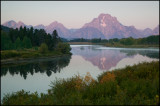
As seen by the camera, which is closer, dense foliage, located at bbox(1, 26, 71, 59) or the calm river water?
the calm river water

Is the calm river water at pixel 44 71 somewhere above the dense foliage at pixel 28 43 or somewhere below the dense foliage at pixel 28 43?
below

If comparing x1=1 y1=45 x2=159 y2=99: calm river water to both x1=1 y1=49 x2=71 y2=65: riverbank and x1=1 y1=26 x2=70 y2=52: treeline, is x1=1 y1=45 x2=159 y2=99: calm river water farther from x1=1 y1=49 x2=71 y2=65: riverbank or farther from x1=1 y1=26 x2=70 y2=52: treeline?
x1=1 y1=26 x2=70 y2=52: treeline

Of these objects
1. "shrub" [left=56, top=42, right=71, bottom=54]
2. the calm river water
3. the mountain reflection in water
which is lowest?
the calm river water

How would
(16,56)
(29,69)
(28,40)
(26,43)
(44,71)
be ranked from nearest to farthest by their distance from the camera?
(44,71)
(29,69)
(16,56)
(26,43)
(28,40)

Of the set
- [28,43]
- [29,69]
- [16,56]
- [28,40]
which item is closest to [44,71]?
[29,69]

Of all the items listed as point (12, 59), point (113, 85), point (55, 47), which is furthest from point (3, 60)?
point (113, 85)

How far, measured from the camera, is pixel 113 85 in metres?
12.9

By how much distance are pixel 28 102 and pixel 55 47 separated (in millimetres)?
107251

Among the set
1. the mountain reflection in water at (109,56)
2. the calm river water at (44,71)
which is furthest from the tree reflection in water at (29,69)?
the mountain reflection in water at (109,56)

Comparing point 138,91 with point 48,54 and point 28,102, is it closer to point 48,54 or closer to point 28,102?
point 28,102

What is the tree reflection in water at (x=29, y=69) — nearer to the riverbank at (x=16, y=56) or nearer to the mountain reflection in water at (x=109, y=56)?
the riverbank at (x=16, y=56)

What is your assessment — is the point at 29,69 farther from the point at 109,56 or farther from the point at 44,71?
the point at 109,56

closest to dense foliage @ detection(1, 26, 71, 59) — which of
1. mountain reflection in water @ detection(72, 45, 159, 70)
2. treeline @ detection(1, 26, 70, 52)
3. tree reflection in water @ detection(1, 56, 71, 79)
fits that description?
treeline @ detection(1, 26, 70, 52)

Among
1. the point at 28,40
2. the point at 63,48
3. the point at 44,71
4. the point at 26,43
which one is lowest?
the point at 44,71
